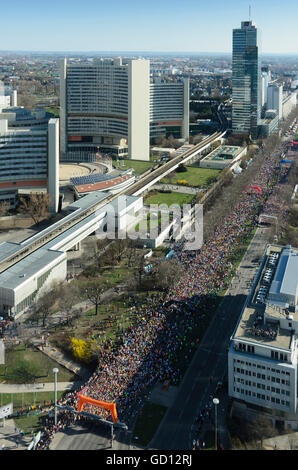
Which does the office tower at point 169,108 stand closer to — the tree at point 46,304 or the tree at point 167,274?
the tree at point 167,274

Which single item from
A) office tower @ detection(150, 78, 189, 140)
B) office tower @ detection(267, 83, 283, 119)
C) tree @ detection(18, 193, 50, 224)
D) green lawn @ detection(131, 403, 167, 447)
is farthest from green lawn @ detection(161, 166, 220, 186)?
office tower @ detection(267, 83, 283, 119)

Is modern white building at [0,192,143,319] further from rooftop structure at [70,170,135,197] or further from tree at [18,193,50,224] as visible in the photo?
rooftop structure at [70,170,135,197]

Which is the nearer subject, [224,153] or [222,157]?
[222,157]

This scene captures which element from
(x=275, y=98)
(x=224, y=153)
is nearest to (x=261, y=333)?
(x=224, y=153)

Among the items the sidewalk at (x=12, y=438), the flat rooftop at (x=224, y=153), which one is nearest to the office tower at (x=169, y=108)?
the flat rooftop at (x=224, y=153)

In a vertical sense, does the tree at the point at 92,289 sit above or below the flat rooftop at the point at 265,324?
below

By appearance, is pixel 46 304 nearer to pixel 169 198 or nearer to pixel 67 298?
pixel 67 298

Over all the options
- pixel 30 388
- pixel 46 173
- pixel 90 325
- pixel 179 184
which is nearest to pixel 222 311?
pixel 90 325
